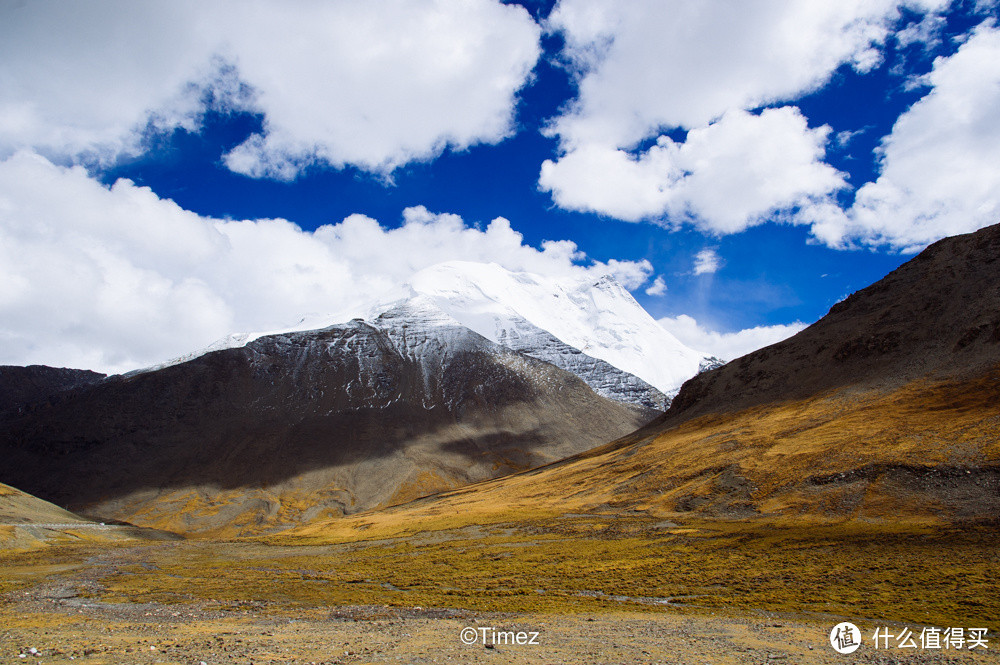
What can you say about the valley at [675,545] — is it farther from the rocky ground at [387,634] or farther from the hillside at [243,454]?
the hillside at [243,454]

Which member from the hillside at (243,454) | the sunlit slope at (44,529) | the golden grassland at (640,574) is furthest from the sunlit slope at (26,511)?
the golden grassland at (640,574)

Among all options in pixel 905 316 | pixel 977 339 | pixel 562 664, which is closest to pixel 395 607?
pixel 562 664

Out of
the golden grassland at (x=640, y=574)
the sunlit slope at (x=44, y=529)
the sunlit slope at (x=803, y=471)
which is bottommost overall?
the sunlit slope at (x=44, y=529)

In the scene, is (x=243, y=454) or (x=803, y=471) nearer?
(x=803, y=471)

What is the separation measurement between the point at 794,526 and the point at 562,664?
120 feet

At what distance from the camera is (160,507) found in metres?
140

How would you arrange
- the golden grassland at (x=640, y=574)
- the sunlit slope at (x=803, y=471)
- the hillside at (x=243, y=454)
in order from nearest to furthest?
the golden grassland at (x=640, y=574) < the sunlit slope at (x=803, y=471) < the hillside at (x=243, y=454)

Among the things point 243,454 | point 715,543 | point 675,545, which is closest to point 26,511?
point 243,454

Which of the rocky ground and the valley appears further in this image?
the valley

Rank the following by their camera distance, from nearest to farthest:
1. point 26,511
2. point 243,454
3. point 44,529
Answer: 1. point 44,529
2. point 26,511
3. point 243,454

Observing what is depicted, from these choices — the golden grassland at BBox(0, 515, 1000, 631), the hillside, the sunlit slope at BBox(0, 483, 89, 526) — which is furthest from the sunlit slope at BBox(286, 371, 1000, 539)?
the hillside

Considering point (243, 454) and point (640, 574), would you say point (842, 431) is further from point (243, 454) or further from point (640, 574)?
point (243, 454)

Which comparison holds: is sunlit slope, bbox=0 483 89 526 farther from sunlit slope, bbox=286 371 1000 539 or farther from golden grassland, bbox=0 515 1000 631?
sunlit slope, bbox=286 371 1000 539

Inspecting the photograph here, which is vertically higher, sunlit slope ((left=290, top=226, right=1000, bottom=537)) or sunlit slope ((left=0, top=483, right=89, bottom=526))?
sunlit slope ((left=290, top=226, right=1000, bottom=537))
